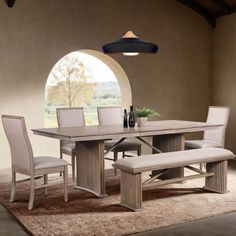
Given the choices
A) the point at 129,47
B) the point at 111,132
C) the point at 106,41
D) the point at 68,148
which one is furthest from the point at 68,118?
the point at 106,41

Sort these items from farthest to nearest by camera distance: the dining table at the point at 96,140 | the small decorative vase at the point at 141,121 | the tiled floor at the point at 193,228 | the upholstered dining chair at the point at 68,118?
the upholstered dining chair at the point at 68,118 → the small decorative vase at the point at 141,121 → the dining table at the point at 96,140 → the tiled floor at the point at 193,228

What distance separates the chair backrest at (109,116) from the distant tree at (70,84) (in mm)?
3241

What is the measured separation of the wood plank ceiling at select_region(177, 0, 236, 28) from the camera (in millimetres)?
7496

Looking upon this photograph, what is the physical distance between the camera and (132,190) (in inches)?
164

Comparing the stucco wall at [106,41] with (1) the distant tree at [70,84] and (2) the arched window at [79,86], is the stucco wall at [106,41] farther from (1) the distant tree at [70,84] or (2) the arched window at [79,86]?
(1) the distant tree at [70,84]

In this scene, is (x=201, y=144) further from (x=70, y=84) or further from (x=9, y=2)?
(x=70, y=84)

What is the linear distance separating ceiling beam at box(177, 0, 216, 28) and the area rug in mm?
4158

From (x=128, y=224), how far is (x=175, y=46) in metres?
5.01

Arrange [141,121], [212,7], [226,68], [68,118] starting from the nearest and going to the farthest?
1. [141,121]
2. [68,118]
3. [212,7]
4. [226,68]

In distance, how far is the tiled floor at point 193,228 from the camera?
11.6 feet

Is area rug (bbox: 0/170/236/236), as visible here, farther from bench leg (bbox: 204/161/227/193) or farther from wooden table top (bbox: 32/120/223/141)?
wooden table top (bbox: 32/120/223/141)

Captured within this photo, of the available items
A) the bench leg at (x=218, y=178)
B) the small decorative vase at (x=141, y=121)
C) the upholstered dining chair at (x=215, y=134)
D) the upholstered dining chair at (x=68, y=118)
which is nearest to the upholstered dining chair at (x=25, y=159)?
the upholstered dining chair at (x=68, y=118)

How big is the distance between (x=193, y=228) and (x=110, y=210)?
3.10 ft

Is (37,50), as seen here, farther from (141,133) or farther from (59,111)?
(141,133)
